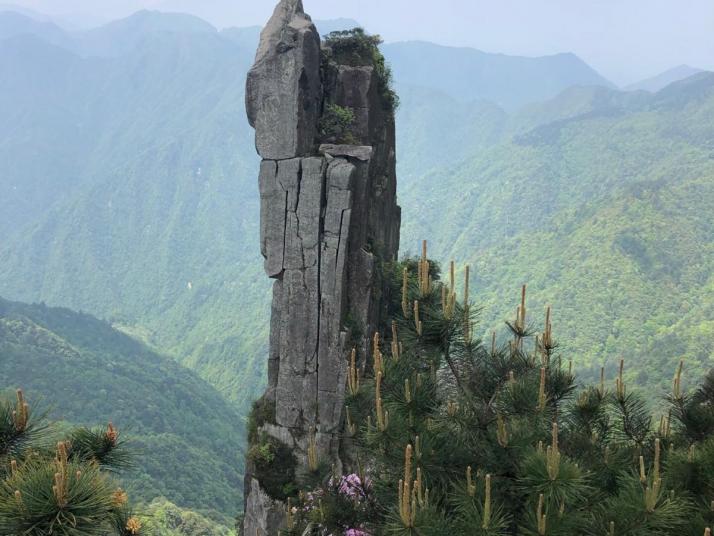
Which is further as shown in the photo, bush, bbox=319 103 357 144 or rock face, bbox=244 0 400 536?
bush, bbox=319 103 357 144

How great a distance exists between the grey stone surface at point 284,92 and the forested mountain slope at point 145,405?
31.9 meters

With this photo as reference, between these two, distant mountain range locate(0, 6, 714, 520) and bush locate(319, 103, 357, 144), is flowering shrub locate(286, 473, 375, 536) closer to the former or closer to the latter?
bush locate(319, 103, 357, 144)

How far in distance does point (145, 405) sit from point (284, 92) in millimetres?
49569

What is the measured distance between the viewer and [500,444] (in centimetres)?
596

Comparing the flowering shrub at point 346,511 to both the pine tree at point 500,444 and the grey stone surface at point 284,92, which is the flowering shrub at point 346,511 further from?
the grey stone surface at point 284,92

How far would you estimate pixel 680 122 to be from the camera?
115 metres

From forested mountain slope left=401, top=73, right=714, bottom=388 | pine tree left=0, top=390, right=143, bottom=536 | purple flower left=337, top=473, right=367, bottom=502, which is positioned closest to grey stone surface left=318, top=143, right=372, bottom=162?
purple flower left=337, top=473, right=367, bottom=502

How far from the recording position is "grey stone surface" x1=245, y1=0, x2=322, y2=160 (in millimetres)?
17797

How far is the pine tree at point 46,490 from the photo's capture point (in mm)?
3947

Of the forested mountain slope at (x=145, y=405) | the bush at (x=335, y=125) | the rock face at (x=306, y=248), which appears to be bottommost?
the forested mountain slope at (x=145, y=405)

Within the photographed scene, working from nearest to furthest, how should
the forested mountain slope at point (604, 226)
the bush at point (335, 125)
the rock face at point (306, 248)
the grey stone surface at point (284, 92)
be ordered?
1. the rock face at point (306, 248)
2. the grey stone surface at point (284, 92)
3. the bush at point (335, 125)
4. the forested mountain slope at point (604, 226)

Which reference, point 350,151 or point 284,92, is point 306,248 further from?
point 284,92

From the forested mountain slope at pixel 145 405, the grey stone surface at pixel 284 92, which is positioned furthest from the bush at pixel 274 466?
the forested mountain slope at pixel 145 405

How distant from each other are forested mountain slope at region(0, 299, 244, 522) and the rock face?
27811mm
